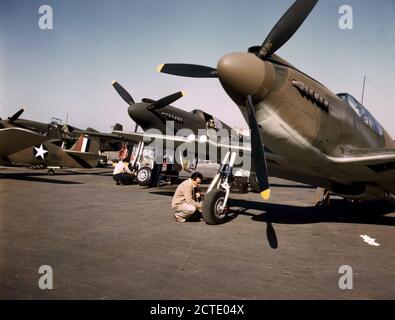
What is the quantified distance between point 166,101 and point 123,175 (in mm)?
5468

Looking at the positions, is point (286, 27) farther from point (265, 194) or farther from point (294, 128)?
point (265, 194)

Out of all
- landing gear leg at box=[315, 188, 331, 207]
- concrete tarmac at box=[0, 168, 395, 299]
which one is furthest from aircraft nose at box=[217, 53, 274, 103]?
landing gear leg at box=[315, 188, 331, 207]

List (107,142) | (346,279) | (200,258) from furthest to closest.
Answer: (107,142), (200,258), (346,279)

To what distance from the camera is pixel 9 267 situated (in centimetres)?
414

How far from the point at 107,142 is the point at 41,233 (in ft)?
88.4

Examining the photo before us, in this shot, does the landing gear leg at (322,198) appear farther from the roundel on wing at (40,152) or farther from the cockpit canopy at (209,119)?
the roundel on wing at (40,152)

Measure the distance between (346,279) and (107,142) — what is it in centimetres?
3020

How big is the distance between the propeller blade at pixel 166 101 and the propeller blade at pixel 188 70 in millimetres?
4681

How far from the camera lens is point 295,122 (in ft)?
19.5
